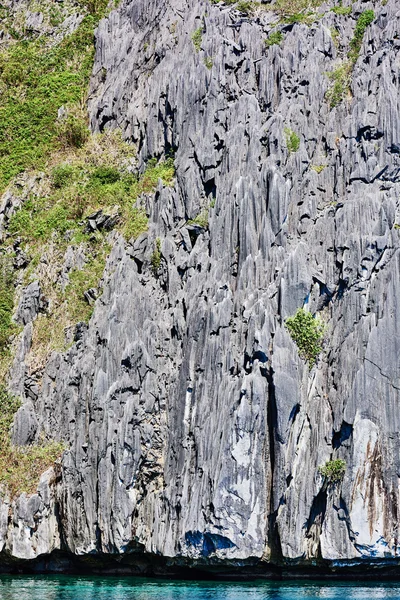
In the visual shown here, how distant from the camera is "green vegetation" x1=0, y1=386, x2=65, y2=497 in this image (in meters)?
42.2

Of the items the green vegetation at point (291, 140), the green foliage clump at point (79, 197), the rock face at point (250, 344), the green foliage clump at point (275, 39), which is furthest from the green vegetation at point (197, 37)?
the green vegetation at point (291, 140)

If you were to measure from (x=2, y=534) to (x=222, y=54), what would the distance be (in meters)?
29.8

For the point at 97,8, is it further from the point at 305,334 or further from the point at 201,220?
the point at 305,334

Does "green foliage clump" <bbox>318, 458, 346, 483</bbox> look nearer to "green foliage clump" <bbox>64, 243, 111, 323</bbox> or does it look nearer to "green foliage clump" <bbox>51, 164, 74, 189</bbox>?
"green foliage clump" <bbox>64, 243, 111, 323</bbox>

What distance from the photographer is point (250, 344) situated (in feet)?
130

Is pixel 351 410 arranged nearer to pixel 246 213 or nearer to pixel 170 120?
pixel 246 213

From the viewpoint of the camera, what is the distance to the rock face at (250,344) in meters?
37.7

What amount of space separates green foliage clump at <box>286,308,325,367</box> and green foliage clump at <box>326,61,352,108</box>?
14.1 meters

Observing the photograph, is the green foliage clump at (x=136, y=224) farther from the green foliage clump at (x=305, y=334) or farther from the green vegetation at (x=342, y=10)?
the green vegetation at (x=342, y=10)

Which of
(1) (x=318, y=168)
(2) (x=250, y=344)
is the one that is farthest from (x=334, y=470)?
(1) (x=318, y=168)

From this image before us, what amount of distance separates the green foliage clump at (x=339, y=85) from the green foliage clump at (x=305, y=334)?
14.1 metres

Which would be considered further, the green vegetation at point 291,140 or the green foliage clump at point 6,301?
the green foliage clump at point 6,301

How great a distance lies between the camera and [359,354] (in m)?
38.7

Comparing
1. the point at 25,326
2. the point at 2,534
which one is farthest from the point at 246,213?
the point at 2,534
